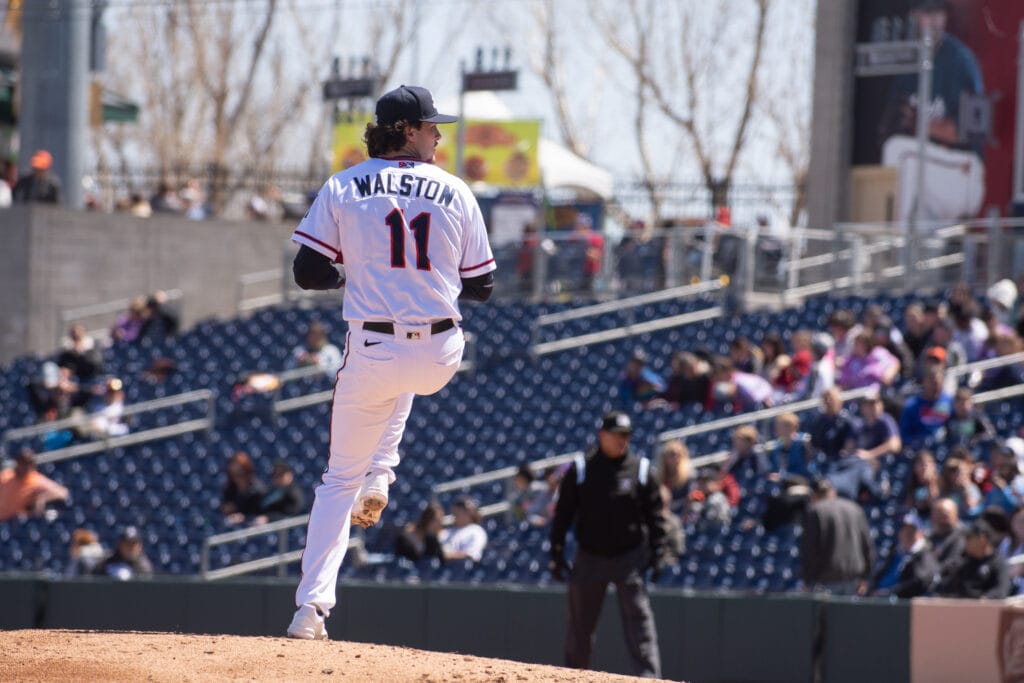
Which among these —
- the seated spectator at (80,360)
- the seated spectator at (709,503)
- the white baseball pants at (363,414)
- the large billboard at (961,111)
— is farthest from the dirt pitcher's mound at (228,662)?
the large billboard at (961,111)

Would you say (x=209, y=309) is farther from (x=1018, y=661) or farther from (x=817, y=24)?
(x=1018, y=661)

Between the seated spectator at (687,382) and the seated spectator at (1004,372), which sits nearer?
the seated spectator at (1004,372)

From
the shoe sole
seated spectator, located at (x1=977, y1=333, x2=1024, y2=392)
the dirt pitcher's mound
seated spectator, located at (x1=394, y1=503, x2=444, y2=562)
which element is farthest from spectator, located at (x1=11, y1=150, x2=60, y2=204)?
the shoe sole

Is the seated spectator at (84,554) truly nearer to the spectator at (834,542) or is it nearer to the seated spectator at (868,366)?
the spectator at (834,542)

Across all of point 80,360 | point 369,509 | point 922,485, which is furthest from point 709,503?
point 80,360

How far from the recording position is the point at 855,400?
15.4m

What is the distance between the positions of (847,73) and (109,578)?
534 inches

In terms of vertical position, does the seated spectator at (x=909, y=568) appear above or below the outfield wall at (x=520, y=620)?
above

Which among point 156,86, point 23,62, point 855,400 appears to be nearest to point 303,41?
point 156,86

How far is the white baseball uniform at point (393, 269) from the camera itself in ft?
21.2

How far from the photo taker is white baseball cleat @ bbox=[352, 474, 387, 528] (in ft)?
22.2

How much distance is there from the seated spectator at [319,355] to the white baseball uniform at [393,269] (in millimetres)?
13041

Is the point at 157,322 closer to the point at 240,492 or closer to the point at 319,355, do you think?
the point at 319,355

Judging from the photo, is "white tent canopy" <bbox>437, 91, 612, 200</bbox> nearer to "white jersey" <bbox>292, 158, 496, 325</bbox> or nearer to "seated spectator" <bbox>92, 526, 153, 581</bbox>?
"seated spectator" <bbox>92, 526, 153, 581</bbox>
